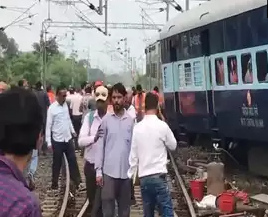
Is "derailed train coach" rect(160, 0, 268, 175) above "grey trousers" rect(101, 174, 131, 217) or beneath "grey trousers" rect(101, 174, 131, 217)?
above

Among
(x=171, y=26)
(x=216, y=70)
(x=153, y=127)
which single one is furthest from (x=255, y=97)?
(x=171, y=26)

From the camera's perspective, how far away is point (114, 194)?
785cm

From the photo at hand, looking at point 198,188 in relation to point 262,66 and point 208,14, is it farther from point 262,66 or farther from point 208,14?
point 208,14

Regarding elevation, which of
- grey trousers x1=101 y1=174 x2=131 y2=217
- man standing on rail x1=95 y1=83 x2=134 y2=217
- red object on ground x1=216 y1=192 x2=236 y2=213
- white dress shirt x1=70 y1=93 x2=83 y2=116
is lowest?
red object on ground x1=216 y1=192 x2=236 y2=213

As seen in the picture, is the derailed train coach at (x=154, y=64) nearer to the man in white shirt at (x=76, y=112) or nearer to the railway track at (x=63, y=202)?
the man in white shirt at (x=76, y=112)

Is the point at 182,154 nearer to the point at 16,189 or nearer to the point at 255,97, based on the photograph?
the point at 255,97

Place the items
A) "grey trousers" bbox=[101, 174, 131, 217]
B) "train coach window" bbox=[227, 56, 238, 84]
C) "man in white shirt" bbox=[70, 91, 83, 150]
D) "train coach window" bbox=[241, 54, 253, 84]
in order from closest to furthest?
"grey trousers" bbox=[101, 174, 131, 217] < "train coach window" bbox=[241, 54, 253, 84] < "train coach window" bbox=[227, 56, 238, 84] < "man in white shirt" bbox=[70, 91, 83, 150]

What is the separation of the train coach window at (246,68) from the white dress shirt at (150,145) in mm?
6214

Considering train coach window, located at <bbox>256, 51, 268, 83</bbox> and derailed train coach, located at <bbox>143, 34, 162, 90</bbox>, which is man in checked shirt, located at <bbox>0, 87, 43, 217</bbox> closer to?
train coach window, located at <bbox>256, 51, 268, 83</bbox>

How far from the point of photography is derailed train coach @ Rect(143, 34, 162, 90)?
2558cm

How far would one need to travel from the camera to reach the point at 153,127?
7.71 meters

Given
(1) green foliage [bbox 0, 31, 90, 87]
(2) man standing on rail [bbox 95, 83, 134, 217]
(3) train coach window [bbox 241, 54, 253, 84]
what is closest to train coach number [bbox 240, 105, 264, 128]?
(3) train coach window [bbox 241, 54, 253, 84]

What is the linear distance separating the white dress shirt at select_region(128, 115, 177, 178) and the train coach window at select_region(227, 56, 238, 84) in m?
6.95

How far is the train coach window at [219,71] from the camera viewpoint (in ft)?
50.4
